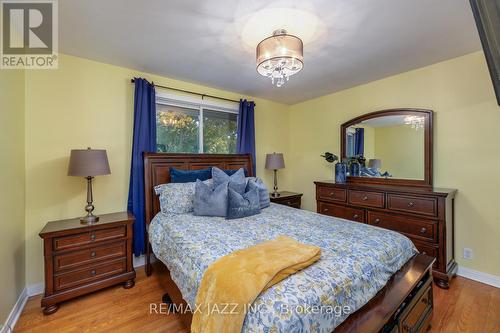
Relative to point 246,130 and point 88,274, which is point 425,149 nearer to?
point 246,130

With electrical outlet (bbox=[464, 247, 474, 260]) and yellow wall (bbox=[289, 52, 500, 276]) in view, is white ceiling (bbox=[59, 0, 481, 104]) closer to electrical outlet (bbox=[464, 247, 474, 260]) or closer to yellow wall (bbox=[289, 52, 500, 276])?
yellow wall (bbox=[289, 52, 500, 276])

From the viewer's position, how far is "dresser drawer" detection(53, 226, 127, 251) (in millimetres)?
2012

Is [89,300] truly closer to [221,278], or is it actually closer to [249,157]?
[221,278]

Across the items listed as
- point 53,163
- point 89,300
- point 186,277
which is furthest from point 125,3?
point 89,300

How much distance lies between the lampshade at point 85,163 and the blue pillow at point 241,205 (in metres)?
1.30

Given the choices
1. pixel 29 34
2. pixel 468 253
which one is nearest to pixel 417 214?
pixel 468 253

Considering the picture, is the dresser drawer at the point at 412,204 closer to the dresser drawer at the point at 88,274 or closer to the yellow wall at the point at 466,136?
the yellow wall at the point at 466,136

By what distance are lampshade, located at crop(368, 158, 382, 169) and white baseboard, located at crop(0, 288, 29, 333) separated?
4.15 m

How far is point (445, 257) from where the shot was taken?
7.58 feet

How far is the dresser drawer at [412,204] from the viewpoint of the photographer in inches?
93.8

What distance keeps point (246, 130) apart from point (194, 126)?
0.87m

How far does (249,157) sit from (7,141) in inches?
106

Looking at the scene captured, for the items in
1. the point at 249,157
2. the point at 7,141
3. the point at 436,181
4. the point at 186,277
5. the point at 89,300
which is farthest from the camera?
the point at 249,157

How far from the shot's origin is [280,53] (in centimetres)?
176
